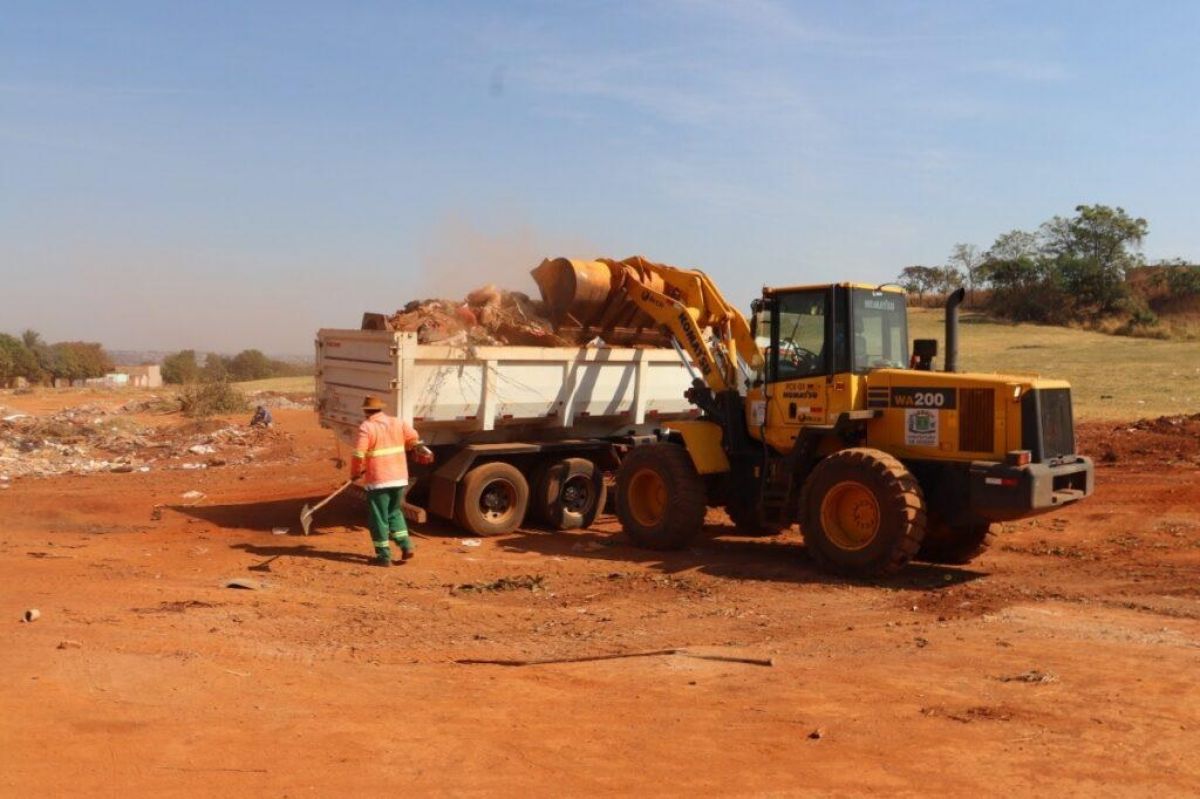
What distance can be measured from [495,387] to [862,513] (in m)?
4.16

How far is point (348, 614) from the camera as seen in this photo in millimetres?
7598

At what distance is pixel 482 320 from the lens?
11891 millimetres

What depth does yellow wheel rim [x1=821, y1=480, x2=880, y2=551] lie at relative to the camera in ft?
29.3

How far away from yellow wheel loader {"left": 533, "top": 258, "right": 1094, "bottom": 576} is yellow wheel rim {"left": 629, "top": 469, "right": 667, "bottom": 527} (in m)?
0.01

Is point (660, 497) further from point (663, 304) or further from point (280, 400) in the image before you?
point (280, 400)

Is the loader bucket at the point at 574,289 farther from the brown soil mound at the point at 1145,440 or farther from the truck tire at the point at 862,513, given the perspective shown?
the brown soil mound at the point at 1145,440

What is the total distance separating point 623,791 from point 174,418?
2338cm

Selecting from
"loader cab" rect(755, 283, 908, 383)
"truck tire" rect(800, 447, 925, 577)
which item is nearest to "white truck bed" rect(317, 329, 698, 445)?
"loader cab" rect(755, 283, 908, 383)

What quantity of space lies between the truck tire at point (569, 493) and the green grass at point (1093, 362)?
5.41 metres

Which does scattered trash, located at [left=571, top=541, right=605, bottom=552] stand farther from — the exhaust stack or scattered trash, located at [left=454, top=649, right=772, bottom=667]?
scattered trash, located at [left=454, top=649, right=772, bottom=667]

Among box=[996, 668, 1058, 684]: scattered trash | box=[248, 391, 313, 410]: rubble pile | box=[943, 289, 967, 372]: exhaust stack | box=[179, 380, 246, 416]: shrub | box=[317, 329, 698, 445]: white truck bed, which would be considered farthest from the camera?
box=[248, 391, 313, 410]: rubble pile

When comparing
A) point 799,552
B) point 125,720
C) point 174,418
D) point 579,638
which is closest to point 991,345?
point 174,418

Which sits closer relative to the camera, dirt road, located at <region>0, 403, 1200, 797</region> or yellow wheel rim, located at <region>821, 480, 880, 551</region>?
dirt road, located at <region>0, 403, 1200, 797</region>

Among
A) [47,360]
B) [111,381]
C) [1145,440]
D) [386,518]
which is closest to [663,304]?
[386,518]
